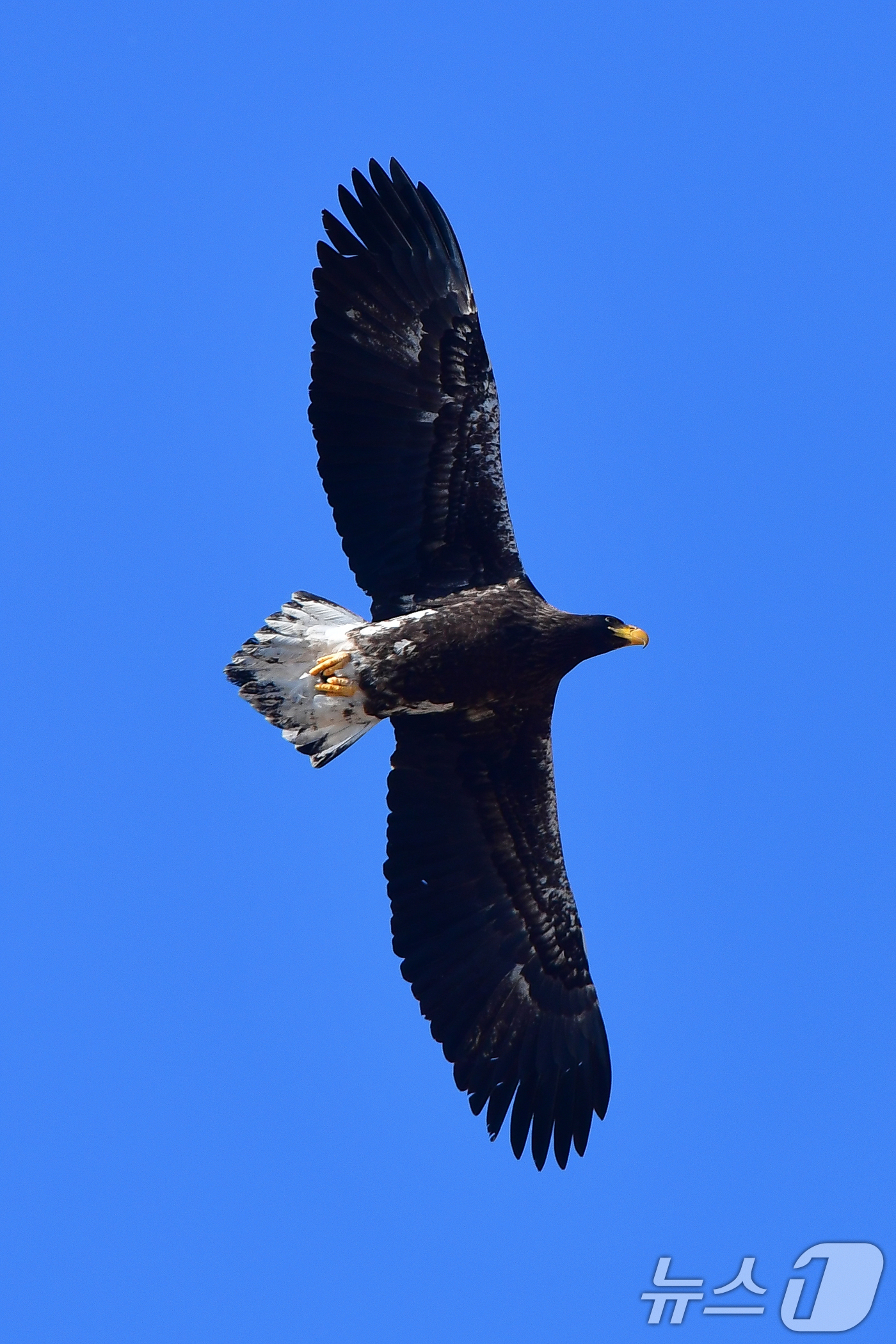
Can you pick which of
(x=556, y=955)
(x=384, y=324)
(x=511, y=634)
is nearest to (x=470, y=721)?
(x=511, y=634)

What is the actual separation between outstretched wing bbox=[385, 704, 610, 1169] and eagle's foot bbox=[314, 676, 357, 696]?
503 millimetres

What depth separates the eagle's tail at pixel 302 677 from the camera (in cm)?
1283

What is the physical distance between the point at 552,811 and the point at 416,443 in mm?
2516

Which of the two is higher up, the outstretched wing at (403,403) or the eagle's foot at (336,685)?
the outstretched wing at (403,403)

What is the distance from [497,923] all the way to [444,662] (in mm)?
1798

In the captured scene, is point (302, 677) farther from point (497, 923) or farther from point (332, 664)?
point (497, 923)

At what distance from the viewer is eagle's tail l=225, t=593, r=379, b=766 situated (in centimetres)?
1283

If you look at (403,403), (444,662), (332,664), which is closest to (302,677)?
(332,664)

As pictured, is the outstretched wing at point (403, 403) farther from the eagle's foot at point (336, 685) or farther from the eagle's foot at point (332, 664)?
the eagle's foot at point (336, 685)

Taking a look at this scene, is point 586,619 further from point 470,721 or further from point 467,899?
point 467,899

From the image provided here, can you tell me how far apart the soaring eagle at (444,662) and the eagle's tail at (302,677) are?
0.04ft

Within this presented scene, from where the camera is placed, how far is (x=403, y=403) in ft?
41.5

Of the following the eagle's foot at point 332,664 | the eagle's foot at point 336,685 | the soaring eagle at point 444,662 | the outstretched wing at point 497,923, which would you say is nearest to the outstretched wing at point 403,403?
the soaring eagle at point 444,662

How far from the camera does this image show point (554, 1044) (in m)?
13.0
